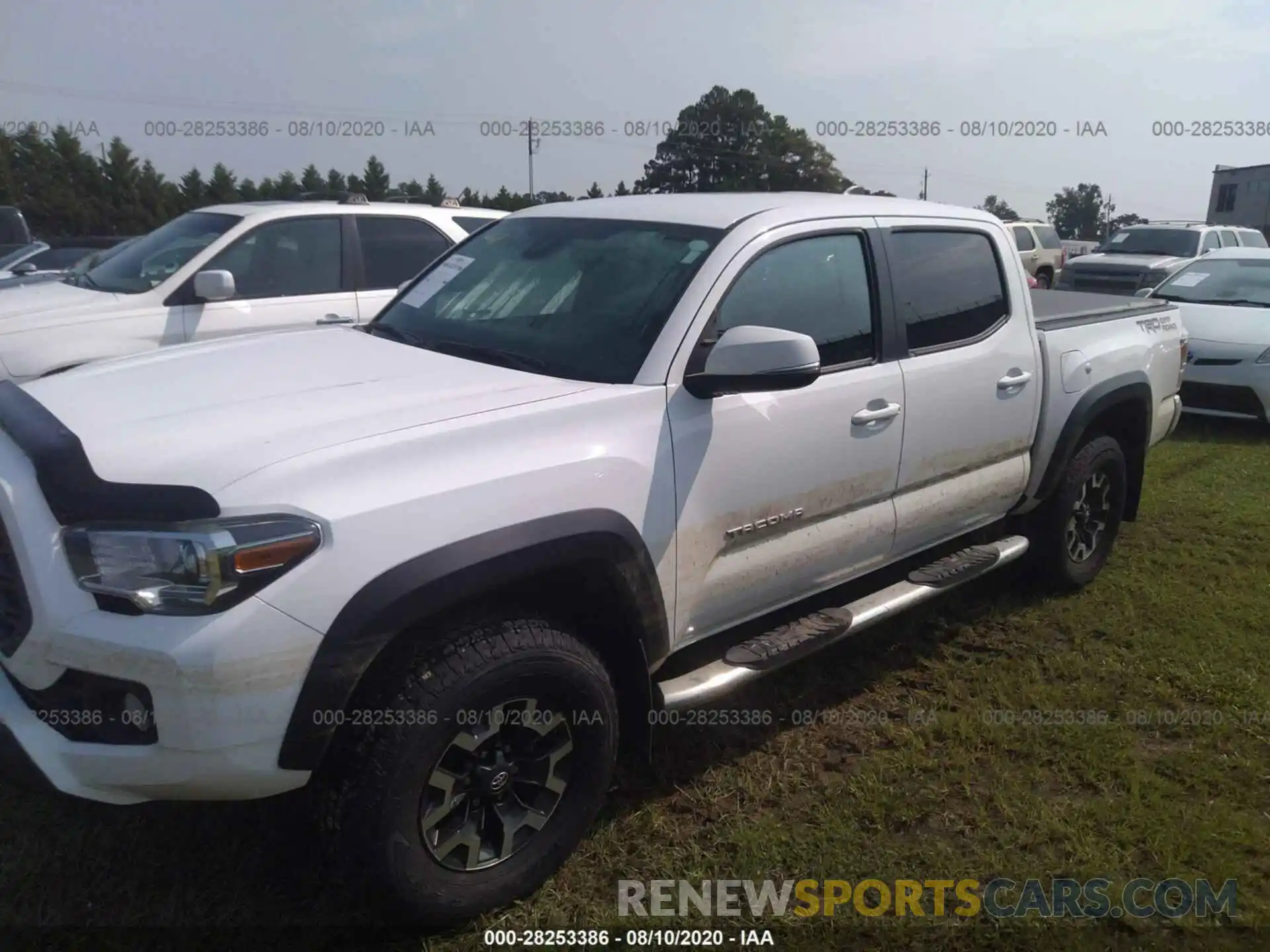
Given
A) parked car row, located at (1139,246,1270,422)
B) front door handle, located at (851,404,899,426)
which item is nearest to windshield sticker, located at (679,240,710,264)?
front door handle, located at (851,404,899,426)

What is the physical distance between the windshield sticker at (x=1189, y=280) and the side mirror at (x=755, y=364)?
8603mm

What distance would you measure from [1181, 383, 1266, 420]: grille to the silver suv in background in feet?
23.6

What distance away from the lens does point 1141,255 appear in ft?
53.7

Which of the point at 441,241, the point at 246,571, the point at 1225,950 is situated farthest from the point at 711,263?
the point at 441,241

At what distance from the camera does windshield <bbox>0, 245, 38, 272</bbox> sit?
11.1m

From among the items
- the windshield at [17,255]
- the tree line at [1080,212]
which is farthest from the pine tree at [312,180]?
the tree line at [1080,212]

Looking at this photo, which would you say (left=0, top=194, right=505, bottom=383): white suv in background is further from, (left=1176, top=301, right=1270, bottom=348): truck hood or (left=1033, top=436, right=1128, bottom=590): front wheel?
(left=1176, top=301, right=1270, bottom=348): truck hood

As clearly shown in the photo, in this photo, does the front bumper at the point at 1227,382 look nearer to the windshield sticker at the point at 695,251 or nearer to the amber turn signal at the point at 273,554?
the windshield sticker at the point at 695,251

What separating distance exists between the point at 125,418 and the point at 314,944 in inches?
55.8

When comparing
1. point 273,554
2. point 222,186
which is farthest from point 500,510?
point 222,186

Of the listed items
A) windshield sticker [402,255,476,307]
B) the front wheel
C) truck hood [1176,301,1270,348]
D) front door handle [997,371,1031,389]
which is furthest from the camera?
truck hood [1176,301,1270,348]

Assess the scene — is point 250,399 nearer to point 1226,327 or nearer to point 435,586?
point 435,586

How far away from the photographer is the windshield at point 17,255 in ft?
36.4

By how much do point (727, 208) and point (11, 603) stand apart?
2431 millimetres
